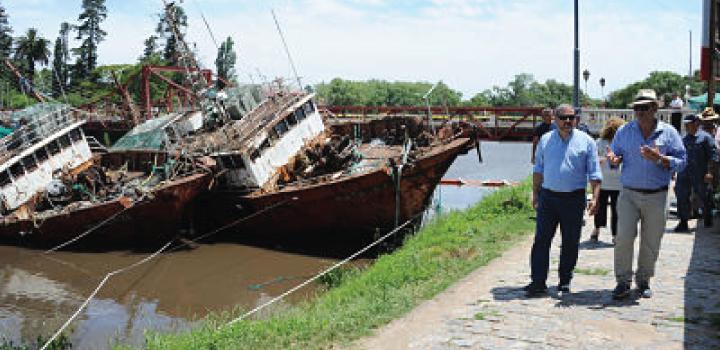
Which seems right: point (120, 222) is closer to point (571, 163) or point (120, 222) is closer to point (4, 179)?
point (4, 179)

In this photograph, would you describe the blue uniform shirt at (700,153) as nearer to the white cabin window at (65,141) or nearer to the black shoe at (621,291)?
the black shoe at (621,291)

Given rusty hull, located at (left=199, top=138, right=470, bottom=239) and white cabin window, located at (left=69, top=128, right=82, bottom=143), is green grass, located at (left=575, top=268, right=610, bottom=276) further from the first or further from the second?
white cabin window, located at (left=69, top=128, right=82, bottom=143)

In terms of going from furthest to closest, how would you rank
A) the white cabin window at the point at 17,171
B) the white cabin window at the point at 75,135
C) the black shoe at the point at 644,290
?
1. the white cabin window at the point at 75,135
2. the white cabin window at the point at 17,171
3. the black shoe at the point at 644,290

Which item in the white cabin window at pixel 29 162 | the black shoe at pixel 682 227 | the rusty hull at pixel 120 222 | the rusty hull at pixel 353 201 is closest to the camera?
the black shoe at pixel 682 227

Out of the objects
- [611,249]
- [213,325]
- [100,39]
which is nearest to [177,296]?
[213,325]

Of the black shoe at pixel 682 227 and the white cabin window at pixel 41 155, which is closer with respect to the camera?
the black shoe at pixel 682 227

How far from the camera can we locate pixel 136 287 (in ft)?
Answer: 48.8

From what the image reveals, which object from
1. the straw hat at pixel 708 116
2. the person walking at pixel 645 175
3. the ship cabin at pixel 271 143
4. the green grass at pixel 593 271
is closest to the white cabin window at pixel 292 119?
the ship cabin at pixel 271 143

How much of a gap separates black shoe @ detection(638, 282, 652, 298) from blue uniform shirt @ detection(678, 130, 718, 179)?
3743mm

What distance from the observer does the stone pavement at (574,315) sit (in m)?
5.71

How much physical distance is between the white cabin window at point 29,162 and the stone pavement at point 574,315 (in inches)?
642

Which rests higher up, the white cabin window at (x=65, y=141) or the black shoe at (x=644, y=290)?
the white cabin window at (x=65, y=141)

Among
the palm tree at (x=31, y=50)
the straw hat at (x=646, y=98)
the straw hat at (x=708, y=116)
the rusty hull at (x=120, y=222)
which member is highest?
the palm tree at (x=31, y=50)

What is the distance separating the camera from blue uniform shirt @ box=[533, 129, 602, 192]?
655cm
